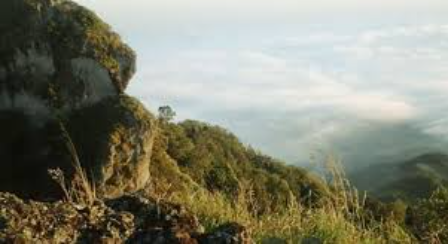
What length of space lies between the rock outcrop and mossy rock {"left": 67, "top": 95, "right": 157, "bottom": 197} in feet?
0.13

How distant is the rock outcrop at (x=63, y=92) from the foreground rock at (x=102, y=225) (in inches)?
1165

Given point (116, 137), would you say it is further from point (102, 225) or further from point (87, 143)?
point (102, 225)

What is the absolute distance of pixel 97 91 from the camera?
4022 cm

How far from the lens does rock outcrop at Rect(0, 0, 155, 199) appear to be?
38219mm

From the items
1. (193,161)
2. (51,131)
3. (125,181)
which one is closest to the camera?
(125,181)

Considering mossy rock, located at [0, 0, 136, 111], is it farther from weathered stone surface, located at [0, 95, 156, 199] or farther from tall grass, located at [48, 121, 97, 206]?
tall grass, located at [48, 121, 97, 206]

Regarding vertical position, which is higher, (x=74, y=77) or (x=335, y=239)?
(x=74, y=77)

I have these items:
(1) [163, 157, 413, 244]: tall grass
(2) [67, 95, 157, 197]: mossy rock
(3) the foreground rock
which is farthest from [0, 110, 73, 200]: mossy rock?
(3) the foreground rock

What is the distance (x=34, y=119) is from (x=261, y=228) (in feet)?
97.1

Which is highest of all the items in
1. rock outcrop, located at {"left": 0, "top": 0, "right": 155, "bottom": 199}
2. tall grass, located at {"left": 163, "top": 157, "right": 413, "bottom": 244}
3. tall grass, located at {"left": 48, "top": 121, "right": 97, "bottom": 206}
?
rock outcrop, located at {"left": 0, "top": 0, "right": 155, "bottom": 199}

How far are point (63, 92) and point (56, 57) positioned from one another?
1.50 meters

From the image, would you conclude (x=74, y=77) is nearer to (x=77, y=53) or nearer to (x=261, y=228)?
(x=77, y=53)

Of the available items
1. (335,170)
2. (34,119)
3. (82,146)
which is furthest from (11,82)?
(335,170)

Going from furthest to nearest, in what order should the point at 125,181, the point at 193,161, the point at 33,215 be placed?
the point at 193,161 < the point at 125,181 < the point at 33,215
